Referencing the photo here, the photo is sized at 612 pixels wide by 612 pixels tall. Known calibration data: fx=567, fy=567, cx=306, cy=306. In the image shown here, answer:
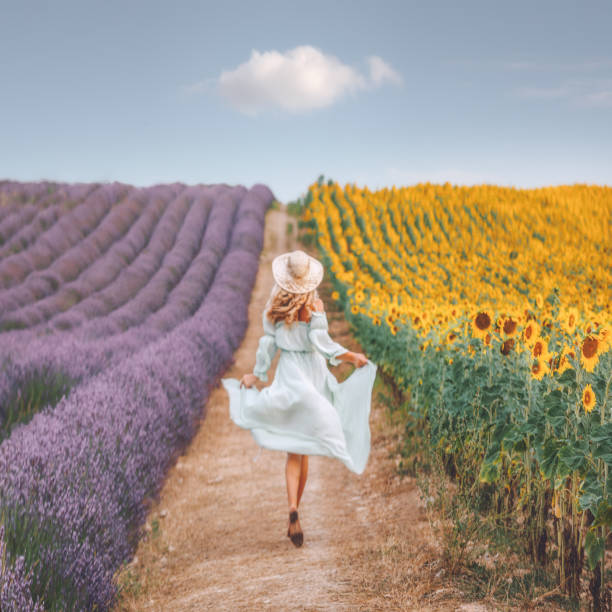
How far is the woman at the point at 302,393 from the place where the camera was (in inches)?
135

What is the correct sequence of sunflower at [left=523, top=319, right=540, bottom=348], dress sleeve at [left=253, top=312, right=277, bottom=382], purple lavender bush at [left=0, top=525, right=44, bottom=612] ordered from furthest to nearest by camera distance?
dress sleeve at [left=253, top=312, right=277, bottom=382]
sunflower at [left=523, top=319, right=540, bottom=348]
purple lavender bush at [left=0, top=525, right=44, bottom=612]

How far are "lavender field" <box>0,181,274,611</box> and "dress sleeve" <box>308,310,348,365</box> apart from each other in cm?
143

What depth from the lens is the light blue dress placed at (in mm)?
3441

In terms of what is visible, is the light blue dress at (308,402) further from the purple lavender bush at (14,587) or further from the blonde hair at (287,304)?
the purple lavender bush at (14,587)

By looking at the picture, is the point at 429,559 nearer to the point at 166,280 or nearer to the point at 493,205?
the point at 166,280

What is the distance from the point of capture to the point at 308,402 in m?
3.44

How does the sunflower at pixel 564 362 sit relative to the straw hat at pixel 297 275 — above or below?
below

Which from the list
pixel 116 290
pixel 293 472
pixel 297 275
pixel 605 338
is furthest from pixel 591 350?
pixel 116 290

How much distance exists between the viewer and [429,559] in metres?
3.08

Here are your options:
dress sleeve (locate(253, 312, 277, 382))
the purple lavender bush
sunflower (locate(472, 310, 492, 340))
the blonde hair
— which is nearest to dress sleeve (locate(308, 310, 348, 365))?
the blonde hair

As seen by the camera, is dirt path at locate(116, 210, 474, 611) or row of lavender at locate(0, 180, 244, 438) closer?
dirt path at locate(116, 210, 474, 611)

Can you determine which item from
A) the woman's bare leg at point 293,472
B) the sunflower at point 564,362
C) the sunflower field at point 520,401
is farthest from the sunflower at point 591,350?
the woman's bare leg at point 293,472

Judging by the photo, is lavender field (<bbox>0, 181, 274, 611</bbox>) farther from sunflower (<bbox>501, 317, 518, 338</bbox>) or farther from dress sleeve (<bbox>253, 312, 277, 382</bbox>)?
sunflower (<bbox>501, 317, 518, 338</bbox>)

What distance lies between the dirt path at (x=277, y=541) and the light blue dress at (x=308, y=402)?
22.7 inches
